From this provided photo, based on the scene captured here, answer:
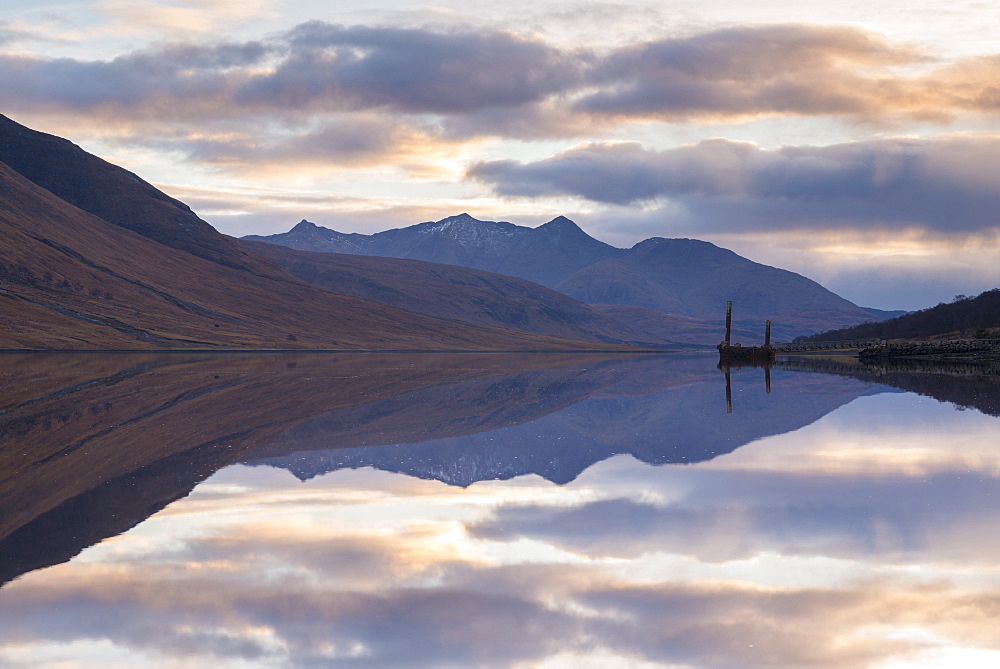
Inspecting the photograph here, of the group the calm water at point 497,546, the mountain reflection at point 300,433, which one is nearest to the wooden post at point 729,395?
the mountain reflection at point 300,433

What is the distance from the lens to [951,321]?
12625 centimetres

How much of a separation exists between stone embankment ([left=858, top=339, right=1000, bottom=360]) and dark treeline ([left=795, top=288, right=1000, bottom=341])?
13889 mm

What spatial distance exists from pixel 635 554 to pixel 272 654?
5396 millimetres

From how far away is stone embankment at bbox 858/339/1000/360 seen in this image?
82688mm

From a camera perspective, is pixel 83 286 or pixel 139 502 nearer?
pixel 139 502

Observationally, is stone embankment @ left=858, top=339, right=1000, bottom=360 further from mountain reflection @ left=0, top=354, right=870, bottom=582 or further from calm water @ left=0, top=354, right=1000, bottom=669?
calm water @ left=0, top=354, right=1000, bottom=669

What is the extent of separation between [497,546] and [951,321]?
4999 inches

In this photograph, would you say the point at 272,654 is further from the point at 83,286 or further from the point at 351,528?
the point at 83,286

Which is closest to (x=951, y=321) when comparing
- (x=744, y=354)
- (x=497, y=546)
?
(x=744, y=354)

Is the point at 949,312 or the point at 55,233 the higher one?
the point at 55,233

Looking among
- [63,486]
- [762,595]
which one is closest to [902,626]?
[762,595]

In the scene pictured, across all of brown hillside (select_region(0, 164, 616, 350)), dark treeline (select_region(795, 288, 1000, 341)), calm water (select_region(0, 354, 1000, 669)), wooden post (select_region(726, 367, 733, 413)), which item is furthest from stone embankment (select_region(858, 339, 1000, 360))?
brown hillside (select_region(0, 164, 616, 350))

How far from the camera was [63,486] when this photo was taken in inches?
739

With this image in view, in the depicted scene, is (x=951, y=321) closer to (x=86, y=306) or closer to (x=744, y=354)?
(x=744, y=354)
